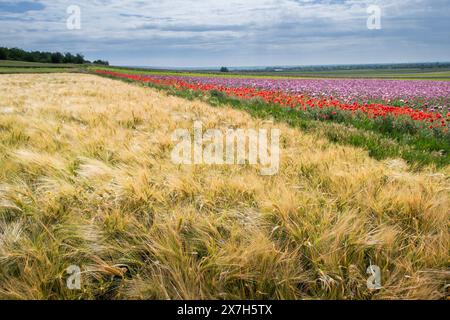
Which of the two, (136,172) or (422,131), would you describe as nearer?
(136,172)

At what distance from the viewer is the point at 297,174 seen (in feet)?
9.02

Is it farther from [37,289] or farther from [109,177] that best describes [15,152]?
[37,289]

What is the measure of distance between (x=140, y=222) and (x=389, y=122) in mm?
6327

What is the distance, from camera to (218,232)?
5.95ft

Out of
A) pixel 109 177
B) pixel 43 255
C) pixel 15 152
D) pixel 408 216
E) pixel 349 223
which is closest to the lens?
pixel 43 255

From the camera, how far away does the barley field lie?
1.46m

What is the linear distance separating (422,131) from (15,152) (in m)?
6.82

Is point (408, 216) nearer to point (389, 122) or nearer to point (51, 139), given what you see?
point (51, 139)

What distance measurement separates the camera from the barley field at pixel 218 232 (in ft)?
4.78

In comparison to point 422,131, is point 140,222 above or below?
below

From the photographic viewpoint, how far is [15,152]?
3.10 meters

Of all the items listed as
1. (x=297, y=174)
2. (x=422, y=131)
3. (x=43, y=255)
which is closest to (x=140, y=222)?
(x=43, y=255)

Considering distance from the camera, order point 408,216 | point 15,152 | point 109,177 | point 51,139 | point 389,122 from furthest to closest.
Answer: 1. point 389,122
2. point 51,139
3. point 15,152
4. point 109,177
5. point 408,216

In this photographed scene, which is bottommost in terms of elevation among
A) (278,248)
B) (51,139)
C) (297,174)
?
(278,248)
